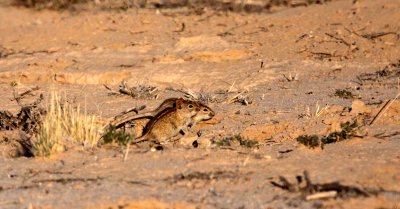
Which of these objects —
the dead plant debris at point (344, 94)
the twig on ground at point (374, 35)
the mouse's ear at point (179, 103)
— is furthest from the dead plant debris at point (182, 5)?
the mouse's ear at point (179, 103)

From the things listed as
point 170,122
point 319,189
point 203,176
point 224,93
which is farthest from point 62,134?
point 224,93

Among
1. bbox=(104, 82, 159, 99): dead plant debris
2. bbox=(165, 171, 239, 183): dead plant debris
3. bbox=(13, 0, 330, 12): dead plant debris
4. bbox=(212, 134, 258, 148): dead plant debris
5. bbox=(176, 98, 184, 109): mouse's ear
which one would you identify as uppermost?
bbox=(165, 171, 239, 183): dead plant debris

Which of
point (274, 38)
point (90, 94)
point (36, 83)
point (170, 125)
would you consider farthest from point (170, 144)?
point (274, 38)

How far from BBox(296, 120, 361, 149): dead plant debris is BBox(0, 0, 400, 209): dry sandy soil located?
73 millimetres

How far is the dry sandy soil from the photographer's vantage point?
21.1ft

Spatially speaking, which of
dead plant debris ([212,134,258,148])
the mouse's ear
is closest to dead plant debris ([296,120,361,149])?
dead plant debris ([212,134,258,148])

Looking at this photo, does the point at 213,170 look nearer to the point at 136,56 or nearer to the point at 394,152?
the point at 394,152

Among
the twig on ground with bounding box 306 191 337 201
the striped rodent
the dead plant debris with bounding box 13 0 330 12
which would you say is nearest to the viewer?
the twig on ground with bounding box 306 191 337 201

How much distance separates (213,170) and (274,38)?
6.68m

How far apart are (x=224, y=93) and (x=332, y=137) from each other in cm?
299

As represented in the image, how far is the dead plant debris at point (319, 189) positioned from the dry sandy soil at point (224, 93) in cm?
2

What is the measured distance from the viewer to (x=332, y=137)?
8.05 meters

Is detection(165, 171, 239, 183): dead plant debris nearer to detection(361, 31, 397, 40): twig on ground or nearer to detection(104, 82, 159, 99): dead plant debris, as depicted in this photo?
detection(104, 82, 159, 99): dead plant debris

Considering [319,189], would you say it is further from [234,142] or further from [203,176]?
[234,142]
